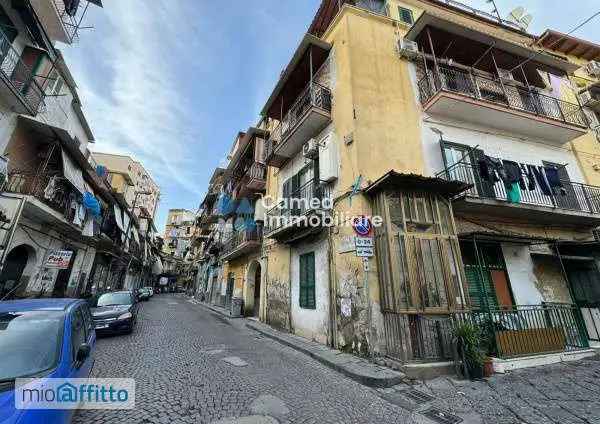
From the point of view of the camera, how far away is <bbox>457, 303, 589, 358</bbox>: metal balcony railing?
6.14 metres

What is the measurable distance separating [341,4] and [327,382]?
14434mm

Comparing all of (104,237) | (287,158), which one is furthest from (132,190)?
(287,158)

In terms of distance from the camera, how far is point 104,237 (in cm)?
1728

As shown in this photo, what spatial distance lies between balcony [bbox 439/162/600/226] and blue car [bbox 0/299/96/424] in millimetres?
9474

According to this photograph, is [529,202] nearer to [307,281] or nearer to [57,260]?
[307,281]

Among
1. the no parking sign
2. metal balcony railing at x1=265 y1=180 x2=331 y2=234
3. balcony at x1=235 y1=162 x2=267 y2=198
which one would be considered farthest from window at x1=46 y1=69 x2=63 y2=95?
the no parking sign

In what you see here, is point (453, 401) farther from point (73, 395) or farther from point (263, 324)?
point (263, 324)

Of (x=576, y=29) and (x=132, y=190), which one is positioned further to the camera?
(x=132, y=190)

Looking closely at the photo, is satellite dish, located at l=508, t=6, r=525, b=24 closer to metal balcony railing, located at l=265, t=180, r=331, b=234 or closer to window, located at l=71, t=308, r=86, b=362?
metal balcony railing, located at l=265, t=180, r=331, b=234

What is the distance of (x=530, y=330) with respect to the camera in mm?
6449

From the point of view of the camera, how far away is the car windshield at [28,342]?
2.68 meters

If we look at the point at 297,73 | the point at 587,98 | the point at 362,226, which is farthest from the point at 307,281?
the point at 587,98

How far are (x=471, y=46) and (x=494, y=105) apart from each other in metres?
3.57

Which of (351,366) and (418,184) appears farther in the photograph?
(418,184)
